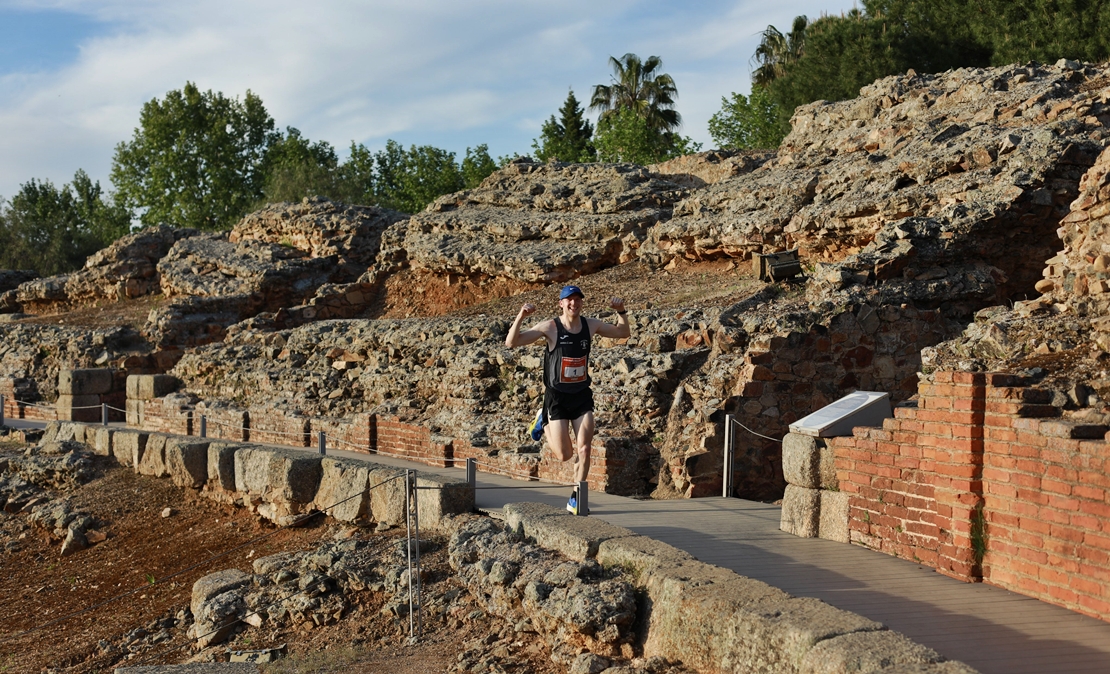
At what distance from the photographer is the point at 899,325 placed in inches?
378

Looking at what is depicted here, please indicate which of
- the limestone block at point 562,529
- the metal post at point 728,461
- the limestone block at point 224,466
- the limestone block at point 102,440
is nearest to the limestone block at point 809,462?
the limestone block at point 562,529

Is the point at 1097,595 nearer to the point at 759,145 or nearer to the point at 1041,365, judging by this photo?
the point at 1041,365

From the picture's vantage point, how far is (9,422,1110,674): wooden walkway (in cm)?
424

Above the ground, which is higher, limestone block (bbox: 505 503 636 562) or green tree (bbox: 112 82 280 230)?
green tree (bbox: 112 82 280 230)

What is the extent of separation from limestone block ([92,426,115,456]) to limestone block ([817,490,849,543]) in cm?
1060

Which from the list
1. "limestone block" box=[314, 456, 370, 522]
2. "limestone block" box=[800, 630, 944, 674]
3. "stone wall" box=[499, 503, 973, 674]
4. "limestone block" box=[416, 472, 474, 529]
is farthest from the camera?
"limestone block" box=[314, 456, 370, 522]

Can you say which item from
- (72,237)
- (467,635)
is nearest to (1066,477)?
(467,635)

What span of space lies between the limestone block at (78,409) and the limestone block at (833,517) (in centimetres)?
1608

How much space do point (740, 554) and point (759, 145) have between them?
109 feet

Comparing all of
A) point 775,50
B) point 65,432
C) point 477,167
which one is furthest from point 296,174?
point 65,432

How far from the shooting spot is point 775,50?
138 feet

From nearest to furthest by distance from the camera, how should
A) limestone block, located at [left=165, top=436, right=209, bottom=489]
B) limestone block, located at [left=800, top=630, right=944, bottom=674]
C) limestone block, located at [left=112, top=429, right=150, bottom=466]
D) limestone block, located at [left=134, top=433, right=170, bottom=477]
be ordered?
limestone block, located at [left=800, top=630, right=944, bottom=674] < limestone block, located at [left=165, top=436, right=209, bottom=489] < limestone block, located at [left=134, top=433, right=170, bottom=477] < limestone block, located at [left=112, top=429, right=150, bottom=466]

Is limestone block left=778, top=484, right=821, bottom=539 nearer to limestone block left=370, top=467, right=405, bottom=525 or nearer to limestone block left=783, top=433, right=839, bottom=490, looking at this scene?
limestone block left=783, top=433, right=839, bottom=490

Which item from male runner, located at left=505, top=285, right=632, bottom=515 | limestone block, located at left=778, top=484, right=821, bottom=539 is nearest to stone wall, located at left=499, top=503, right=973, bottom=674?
male runner, located at left=505, top=285, right=632, bottom=515
